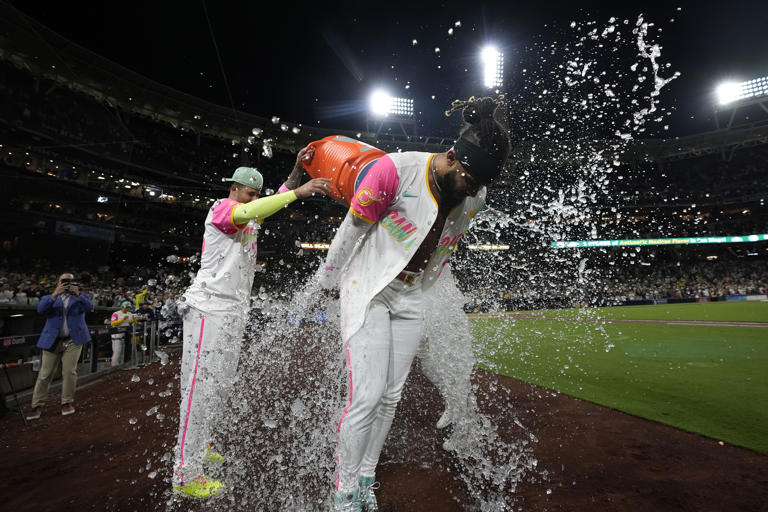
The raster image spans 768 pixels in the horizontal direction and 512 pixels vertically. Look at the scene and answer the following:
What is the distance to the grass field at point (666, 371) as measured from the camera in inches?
148

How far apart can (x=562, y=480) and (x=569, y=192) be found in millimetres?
30996

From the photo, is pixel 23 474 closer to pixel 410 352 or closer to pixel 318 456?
pixel 318 456

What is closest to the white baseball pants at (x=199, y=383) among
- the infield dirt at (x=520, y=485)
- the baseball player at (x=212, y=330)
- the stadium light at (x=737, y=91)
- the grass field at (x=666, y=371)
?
the baseball player at (x=212, y=330)

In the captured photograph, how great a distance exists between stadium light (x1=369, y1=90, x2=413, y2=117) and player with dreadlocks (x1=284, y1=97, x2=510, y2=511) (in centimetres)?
2582

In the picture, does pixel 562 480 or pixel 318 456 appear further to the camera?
pixel 318 456

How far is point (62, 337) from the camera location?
5.30 metres

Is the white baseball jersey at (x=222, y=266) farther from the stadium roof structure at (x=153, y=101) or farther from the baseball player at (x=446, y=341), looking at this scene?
the stadium roof structure at (x=153, y=101)

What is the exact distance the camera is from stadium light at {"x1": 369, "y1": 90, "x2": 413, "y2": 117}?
2608 cm

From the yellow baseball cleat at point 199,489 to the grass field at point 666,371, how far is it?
13.1ft

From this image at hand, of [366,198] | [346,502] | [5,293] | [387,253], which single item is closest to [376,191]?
[366,198]

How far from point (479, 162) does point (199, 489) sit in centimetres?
258

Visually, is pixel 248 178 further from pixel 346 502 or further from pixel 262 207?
pixel 346 502

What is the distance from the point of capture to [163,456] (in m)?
3.11

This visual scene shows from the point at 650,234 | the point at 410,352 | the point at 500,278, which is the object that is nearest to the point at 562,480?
the point at 410,352
